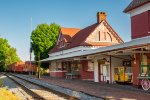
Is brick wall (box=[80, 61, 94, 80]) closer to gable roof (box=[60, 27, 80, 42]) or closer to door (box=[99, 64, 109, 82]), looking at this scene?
door (box=[99, 64, 109, 82])

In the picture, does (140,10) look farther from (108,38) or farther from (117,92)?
(108,38)

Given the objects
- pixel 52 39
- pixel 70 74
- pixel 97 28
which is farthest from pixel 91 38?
pixel 52 39

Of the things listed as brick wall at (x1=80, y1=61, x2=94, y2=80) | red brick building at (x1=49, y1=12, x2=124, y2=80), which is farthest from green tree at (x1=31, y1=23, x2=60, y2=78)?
brick wall at (x1=80, y1=61, x2=94, y2=80)

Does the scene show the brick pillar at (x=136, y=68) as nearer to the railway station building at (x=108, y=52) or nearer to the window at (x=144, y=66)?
the railway station building at (x=108, y=52)

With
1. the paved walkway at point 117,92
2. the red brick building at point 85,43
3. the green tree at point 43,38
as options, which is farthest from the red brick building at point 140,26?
the green tree at point 43,38

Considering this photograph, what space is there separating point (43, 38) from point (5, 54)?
121 feet

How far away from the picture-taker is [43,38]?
6938cm

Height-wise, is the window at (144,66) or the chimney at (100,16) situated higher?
the chimney at (100,16)

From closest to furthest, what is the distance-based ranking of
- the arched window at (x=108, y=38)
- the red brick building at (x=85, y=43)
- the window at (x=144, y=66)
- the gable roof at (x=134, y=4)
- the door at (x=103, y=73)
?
the window at (x=144, y=66) < the gable roof at (x=134, y=4) < the door at (x=103, y=73) < the red brick building at (x=85, y=43) < the arched window at (x=108, y=38)

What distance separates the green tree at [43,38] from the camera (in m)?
68.4

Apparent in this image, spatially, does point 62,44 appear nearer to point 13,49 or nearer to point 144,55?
point 144,55

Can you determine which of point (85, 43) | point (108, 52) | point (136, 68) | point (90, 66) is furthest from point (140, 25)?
point (85, 43)

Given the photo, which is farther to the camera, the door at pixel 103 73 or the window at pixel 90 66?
the window at pixel 90 66

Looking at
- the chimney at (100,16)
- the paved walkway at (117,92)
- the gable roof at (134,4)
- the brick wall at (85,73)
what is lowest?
the paved walkway at (117,92)
